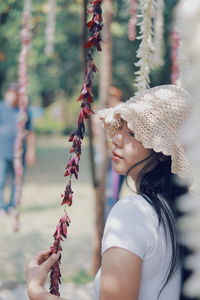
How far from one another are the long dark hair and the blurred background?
0.69 m

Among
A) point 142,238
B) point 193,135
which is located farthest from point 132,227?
point 193,135

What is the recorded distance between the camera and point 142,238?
46.1 inches

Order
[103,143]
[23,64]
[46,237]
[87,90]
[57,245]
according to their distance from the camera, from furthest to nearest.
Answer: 1. [46,237]
2. [103,143]
3. [23,64]
4. [57,245]
5. [87,90]

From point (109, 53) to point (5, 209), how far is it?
4110 millimetres

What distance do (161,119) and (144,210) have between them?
23cm

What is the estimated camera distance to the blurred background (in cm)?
435

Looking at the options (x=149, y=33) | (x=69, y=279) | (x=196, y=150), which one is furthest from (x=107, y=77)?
(x=196, y=150)

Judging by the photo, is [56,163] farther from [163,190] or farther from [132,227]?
[132,227]

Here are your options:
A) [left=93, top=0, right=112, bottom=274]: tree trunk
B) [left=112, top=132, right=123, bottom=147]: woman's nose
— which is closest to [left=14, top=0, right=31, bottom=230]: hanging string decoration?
[left=93, top=0, right=112, bottom=274]: tree trunk

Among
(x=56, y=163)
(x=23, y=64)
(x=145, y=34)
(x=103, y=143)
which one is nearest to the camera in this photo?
(x=145, y=34)

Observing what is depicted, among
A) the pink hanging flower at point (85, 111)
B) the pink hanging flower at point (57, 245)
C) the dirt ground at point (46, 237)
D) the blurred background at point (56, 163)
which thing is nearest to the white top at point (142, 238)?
the pink hanging flower at point (57, 245)

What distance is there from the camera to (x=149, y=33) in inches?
56.7

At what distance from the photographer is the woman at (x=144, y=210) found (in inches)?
44.7

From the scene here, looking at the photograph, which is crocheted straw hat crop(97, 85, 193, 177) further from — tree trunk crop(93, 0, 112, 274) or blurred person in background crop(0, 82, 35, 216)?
blurred person in background crop(0, 82, 35, 216)
